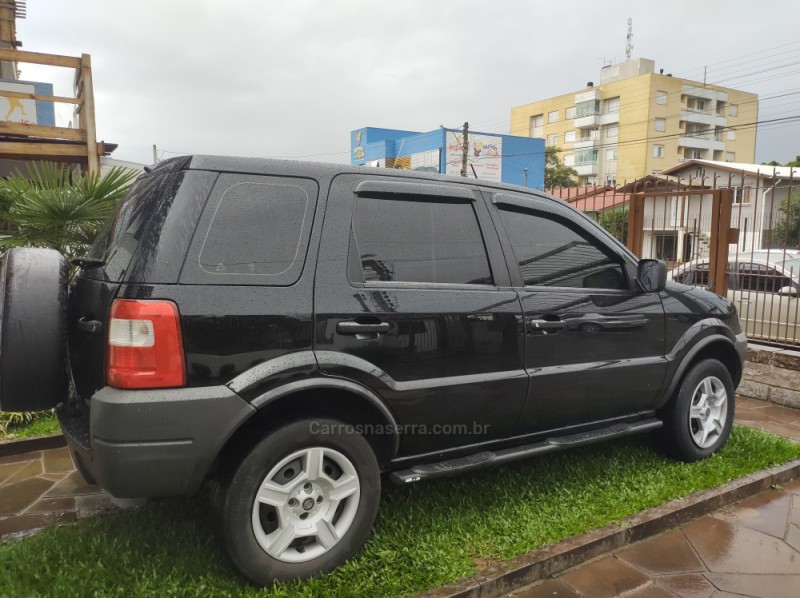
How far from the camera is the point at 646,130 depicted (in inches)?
2352

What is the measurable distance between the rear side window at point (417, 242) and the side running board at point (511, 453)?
0.94 metres

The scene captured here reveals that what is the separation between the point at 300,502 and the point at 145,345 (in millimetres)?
971

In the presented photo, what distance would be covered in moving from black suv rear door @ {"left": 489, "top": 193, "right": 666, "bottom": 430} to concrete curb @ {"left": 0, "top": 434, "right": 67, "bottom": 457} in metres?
3.65

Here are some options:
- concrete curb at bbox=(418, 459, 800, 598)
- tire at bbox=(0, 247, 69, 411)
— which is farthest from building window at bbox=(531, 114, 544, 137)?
tire at bbox=(0, 247, 69, 411)

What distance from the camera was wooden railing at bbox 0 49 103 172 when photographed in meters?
8.40

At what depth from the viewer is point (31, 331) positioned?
254cm

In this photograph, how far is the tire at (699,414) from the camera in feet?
13.1

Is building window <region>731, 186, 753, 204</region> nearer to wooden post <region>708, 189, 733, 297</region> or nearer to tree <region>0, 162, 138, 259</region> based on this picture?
wooden post <region>708, 189, 733, 297</region>

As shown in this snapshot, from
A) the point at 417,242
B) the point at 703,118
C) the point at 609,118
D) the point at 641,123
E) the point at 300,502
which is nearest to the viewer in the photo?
the point at 300,502

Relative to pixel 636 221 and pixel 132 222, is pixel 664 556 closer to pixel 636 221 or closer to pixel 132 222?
pixel 132 222

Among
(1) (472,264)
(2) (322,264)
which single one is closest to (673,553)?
(1) (472,264)

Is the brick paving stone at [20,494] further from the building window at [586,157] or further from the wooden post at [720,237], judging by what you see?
the building window at [586,157]

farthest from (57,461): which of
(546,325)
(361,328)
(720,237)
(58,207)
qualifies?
(720,237)

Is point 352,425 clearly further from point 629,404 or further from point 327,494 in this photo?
point 629,404
